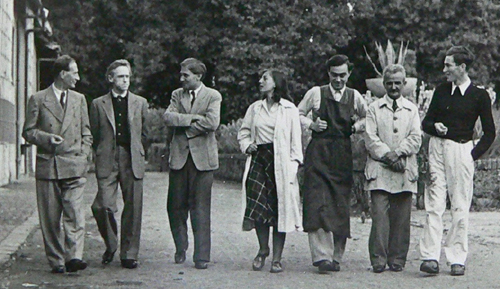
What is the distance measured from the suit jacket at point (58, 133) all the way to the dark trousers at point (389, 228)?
2.63 m

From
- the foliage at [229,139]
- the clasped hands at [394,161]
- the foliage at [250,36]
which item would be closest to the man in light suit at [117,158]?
the clasped hands at [394,161]

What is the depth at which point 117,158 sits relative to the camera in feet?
30.0

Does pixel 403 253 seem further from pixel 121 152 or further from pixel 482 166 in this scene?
pixel 482 166

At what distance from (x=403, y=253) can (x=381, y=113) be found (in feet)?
4.19

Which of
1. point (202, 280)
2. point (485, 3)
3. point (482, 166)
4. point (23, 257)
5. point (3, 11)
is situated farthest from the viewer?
point (485, 3)

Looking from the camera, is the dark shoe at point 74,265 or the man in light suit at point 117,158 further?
the man in light suit at point 117,158

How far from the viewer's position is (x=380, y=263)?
29.0ft

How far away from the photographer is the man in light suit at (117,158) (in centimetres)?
913

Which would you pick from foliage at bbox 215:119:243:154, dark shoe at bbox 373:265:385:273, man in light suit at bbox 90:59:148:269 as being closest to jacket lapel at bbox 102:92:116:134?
man in light suit at bbox 90:59:148:269

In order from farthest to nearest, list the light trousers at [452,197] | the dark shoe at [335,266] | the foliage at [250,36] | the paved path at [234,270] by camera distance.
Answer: the foliage at [250,36], the dark shoe at [335,266], the light trousers at [452,197], the paved path at [234,270]

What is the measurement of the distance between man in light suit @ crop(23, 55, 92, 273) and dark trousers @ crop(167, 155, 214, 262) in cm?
95

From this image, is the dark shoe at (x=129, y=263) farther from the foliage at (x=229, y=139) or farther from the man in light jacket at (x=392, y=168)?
the foliage at (x=229, y=139)

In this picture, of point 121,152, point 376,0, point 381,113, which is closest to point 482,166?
point 381,113

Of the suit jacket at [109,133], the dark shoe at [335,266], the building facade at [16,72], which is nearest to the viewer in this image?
the dark shoe at [335,266]
